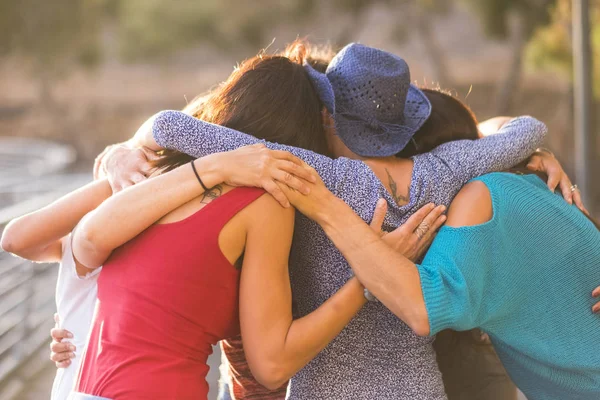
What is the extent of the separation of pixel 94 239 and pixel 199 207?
320 millimetres

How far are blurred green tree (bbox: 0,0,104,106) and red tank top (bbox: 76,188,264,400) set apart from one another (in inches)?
803

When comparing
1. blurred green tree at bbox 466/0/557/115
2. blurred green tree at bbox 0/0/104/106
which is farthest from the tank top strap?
blurred green tree at bbox 0/0/104/106

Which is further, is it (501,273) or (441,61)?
(441,61)

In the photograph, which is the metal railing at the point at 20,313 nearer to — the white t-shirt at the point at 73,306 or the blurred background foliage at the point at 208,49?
the white t-shirt at the point at 73,306

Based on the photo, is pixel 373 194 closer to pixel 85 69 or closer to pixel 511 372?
pixel 511 372

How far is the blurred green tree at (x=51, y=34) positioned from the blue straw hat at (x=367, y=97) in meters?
20.1

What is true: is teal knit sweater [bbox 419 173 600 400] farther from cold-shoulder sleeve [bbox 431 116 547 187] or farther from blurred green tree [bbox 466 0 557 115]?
blurred green tree [bbox 466 0 557 115]

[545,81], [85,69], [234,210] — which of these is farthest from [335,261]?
[85,69]

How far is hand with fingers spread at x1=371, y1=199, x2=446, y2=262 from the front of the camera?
2348mm

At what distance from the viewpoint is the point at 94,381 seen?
6.98 ft

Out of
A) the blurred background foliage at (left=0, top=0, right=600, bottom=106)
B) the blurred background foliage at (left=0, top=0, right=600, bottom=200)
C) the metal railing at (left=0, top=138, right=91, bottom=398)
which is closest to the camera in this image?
the metal railing at (left=0, top=138, right=91, bottom=398)

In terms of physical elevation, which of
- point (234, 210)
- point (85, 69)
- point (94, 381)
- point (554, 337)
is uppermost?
point (234, 210)

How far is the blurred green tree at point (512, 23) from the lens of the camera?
1590cm

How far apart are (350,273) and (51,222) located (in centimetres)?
101
